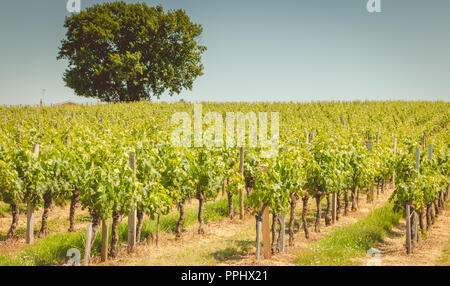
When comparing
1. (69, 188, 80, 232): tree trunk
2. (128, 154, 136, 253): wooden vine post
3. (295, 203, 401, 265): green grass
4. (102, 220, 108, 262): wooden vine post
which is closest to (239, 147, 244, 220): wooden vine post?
(295, 203, 401, 265): green grass

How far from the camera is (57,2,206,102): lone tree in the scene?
34.7 meters

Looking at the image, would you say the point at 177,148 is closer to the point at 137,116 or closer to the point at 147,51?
the point at 137,116

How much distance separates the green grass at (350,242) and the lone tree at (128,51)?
2884 cm

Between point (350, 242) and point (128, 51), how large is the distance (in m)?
31.3

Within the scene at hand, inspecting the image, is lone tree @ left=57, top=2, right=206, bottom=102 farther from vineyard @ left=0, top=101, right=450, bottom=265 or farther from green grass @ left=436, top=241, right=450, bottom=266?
green grass @ left=436, top=241, right=450, bottom=266

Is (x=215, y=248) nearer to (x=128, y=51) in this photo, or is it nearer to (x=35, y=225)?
(x=35, y=225)

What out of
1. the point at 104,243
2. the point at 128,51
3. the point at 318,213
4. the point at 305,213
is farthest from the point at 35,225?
the point at 128,51

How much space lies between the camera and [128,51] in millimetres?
34969

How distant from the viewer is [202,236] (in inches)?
353

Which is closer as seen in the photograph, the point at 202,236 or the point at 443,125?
the point at 202,236
